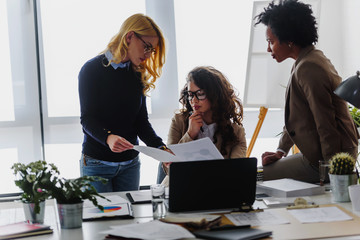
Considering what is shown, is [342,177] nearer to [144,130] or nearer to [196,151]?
[196,151]

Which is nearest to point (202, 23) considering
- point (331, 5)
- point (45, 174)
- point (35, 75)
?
point (331, 5)

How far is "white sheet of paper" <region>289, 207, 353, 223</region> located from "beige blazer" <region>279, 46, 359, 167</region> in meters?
0.70

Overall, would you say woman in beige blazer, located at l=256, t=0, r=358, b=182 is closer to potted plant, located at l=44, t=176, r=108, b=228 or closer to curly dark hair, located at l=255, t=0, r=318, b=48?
curly dark hair, located at l=255, t=0, r=318, b=48

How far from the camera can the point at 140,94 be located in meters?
2.82

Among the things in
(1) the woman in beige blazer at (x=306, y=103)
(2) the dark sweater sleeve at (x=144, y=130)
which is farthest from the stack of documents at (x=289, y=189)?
(2) the dark sweater sleeve at (x=144, y=130)

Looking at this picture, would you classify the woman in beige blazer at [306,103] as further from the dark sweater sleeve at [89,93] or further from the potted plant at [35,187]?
the potted plant at [35,187]

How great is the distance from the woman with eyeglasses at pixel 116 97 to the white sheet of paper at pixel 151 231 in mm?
998

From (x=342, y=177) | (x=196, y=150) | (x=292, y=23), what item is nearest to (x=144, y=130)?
(x=196, y=150)

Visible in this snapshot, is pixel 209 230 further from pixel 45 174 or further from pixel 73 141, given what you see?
pixel 73 141

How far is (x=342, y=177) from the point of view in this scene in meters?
2.00

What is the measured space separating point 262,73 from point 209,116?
54.0 inches

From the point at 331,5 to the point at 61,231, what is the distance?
3.70 meters

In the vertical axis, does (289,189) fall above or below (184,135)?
below

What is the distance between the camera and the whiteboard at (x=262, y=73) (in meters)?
4.01
